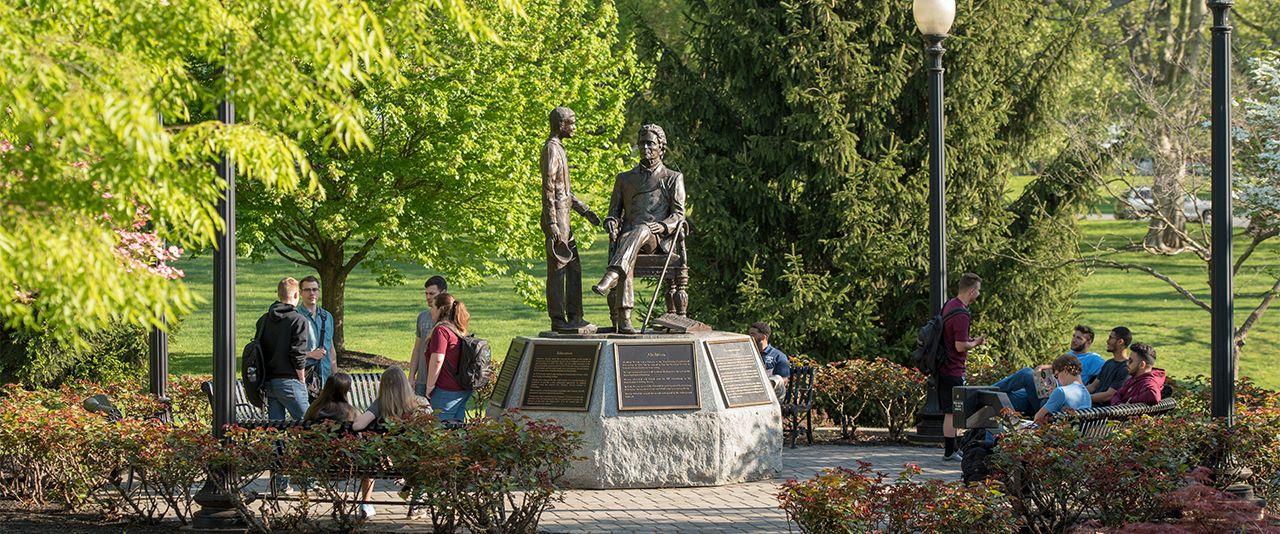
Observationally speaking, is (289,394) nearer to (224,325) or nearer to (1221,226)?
(224,325)

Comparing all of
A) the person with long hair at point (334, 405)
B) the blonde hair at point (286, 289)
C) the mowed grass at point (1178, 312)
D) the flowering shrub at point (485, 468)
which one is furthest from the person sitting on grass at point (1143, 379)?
the mowed grass at point (1178, 312)

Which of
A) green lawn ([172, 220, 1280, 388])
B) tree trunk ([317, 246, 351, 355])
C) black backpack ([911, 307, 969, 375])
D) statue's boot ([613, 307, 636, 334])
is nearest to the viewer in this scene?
statue's boot ([613, 307, 636, 334])

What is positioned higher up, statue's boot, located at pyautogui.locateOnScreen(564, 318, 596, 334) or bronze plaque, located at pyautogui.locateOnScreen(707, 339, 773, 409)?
statue's boot, located at pyautogui.locateOnScreen(564, 318, 596, 334)

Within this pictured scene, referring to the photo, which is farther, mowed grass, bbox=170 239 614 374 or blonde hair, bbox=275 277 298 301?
mowed grass, bbox=170 239 614 374

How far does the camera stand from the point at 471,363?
38.3ft

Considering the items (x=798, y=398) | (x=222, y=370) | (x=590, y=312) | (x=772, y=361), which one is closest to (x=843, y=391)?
(x=798, y=398)

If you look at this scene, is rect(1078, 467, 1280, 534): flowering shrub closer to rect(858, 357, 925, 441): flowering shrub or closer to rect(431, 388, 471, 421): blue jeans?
rect(431, 388, 471, 421): blue jeans

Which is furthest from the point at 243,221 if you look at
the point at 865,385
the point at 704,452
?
the point at 704,452

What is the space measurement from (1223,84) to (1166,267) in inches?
1307

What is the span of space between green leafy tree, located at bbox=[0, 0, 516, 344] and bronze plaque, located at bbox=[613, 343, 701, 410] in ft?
14.7

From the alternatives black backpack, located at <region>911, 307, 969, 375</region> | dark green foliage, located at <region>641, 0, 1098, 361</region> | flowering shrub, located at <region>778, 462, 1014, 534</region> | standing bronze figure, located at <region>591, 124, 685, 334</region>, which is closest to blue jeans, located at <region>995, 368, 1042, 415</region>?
black backpack, located at <region>911, 307, 969, 375</region>

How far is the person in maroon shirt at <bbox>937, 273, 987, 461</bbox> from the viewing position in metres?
13.2

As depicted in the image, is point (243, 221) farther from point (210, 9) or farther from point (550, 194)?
point (210, 9)

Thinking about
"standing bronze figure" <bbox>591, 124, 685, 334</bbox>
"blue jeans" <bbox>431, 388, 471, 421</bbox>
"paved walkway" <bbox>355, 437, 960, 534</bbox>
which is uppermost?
"standing bronze figure" <bbox>591, 124, 685, 334</bbox>
